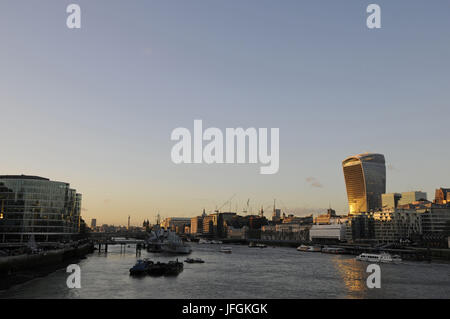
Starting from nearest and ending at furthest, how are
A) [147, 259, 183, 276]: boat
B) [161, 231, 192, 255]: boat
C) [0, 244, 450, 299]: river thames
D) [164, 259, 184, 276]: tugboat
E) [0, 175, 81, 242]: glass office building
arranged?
[0, 244, 450, 299]: river thames < [147, 259, 183, 276]: boat < [164, 259, 184, 276]: tugboat < [0, 175, 81, 242]: glass office building < [161, 231, 192, 255]: boat

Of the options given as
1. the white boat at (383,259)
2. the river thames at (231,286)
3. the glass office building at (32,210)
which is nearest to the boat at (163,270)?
the river thames at (231,286)

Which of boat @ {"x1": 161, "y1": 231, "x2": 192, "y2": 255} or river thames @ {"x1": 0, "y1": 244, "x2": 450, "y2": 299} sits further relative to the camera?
boat @ {"x1": 161, "y1": 231, "x2": 192, "y2": 255}

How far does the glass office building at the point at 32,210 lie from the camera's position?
16988 centimetres

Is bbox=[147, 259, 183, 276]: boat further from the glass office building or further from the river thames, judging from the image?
the glass office building

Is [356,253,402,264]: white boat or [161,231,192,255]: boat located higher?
[356,253,402,264]: white boat

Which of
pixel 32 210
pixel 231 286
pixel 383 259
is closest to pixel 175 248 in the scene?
pixel 32 210

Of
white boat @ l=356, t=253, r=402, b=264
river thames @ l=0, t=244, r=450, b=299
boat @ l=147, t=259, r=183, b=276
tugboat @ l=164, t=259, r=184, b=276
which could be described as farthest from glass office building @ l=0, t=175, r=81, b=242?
white boat @ l=356, t=253, r=402, b=264

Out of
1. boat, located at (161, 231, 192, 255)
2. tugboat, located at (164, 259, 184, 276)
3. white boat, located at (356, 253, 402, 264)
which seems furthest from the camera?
boat, located at (161, 231, 192, 255)

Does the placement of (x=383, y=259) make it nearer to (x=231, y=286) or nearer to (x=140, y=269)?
(x=231, y=286)

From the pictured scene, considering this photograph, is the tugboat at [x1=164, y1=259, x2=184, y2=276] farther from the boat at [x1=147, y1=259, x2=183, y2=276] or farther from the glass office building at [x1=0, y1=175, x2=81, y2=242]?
the glass office building at [x1=0, y1=175, x2=81, y2=242]

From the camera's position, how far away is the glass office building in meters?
170

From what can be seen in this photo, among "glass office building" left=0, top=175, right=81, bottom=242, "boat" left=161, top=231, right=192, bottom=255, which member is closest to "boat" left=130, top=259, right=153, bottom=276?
"boat" left=161, top=231, right=192, bottom=255

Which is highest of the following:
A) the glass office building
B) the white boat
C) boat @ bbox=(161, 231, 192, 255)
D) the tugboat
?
the glass office building

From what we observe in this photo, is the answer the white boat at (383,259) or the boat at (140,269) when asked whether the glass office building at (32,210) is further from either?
the white boat at (383,259)
